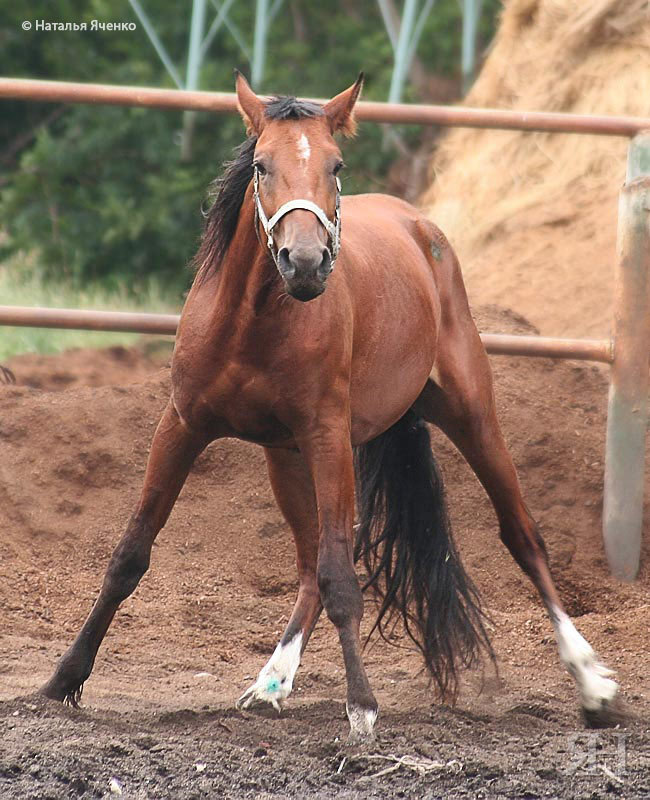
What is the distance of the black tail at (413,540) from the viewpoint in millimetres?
4770

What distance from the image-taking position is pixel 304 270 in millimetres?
3311

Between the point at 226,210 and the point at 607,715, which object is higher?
the point at 226,210

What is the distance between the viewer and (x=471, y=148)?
9547 mm

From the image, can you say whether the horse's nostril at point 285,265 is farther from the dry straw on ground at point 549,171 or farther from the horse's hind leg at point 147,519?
the dry straw on ground at point 549,171

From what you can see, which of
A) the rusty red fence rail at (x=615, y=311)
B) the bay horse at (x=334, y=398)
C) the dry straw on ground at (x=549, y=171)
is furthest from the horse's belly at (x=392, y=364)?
the dry straw on ground at (x=549, y=171)

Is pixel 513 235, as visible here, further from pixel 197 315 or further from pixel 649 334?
pixel 197 315

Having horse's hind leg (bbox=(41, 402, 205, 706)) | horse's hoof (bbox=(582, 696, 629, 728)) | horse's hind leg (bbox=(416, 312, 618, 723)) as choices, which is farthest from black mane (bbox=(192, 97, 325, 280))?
horse's hoof (bbox=(582, 696, 629, 728))

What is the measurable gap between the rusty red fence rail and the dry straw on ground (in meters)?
1.53

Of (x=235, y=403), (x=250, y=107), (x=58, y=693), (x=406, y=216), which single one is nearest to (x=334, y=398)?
(x=235, y=403)

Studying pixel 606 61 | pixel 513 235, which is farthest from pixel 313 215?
pixel 606 61

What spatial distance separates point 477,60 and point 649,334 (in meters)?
13.5

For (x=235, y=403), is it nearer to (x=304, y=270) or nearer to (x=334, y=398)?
(x=334, y=398)

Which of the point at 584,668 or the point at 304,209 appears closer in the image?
the point at 304,209

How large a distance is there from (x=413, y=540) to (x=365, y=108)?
6.06ft
